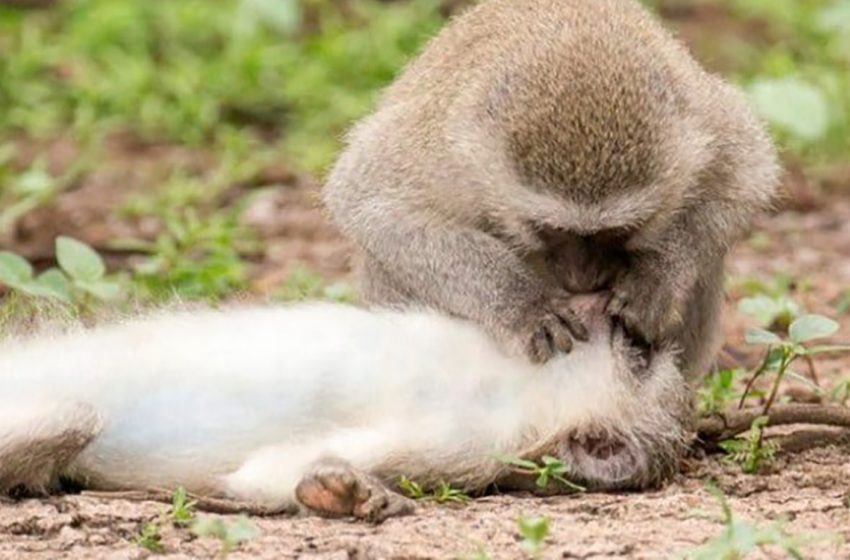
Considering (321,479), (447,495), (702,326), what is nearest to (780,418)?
(702,326)

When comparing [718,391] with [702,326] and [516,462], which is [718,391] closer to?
[702,326]

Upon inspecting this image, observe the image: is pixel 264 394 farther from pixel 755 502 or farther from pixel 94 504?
pixel 755 502

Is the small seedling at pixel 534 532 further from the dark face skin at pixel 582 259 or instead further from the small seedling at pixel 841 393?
the small seedling at pixel 841 393

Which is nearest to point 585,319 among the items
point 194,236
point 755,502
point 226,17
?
point 755,502

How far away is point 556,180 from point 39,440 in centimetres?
156

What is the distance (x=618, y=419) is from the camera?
557 cm

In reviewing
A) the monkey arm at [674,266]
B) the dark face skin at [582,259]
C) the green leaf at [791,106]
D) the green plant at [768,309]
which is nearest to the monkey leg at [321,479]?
the dark face skin at [582,259]

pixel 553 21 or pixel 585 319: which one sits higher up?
pixel 553 21

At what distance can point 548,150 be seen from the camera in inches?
224

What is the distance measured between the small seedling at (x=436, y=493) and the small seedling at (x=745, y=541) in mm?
883

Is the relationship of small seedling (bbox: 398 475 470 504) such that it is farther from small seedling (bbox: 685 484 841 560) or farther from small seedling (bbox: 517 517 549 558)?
small seedling (bbox: 685 484 841 560)

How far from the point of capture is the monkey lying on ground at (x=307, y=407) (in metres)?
5.35

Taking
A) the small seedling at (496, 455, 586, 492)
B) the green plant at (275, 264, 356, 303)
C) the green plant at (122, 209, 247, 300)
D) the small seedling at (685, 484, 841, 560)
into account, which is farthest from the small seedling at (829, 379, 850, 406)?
the green plant at (122, 209, 247, 300)

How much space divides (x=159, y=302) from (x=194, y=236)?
1394mm
